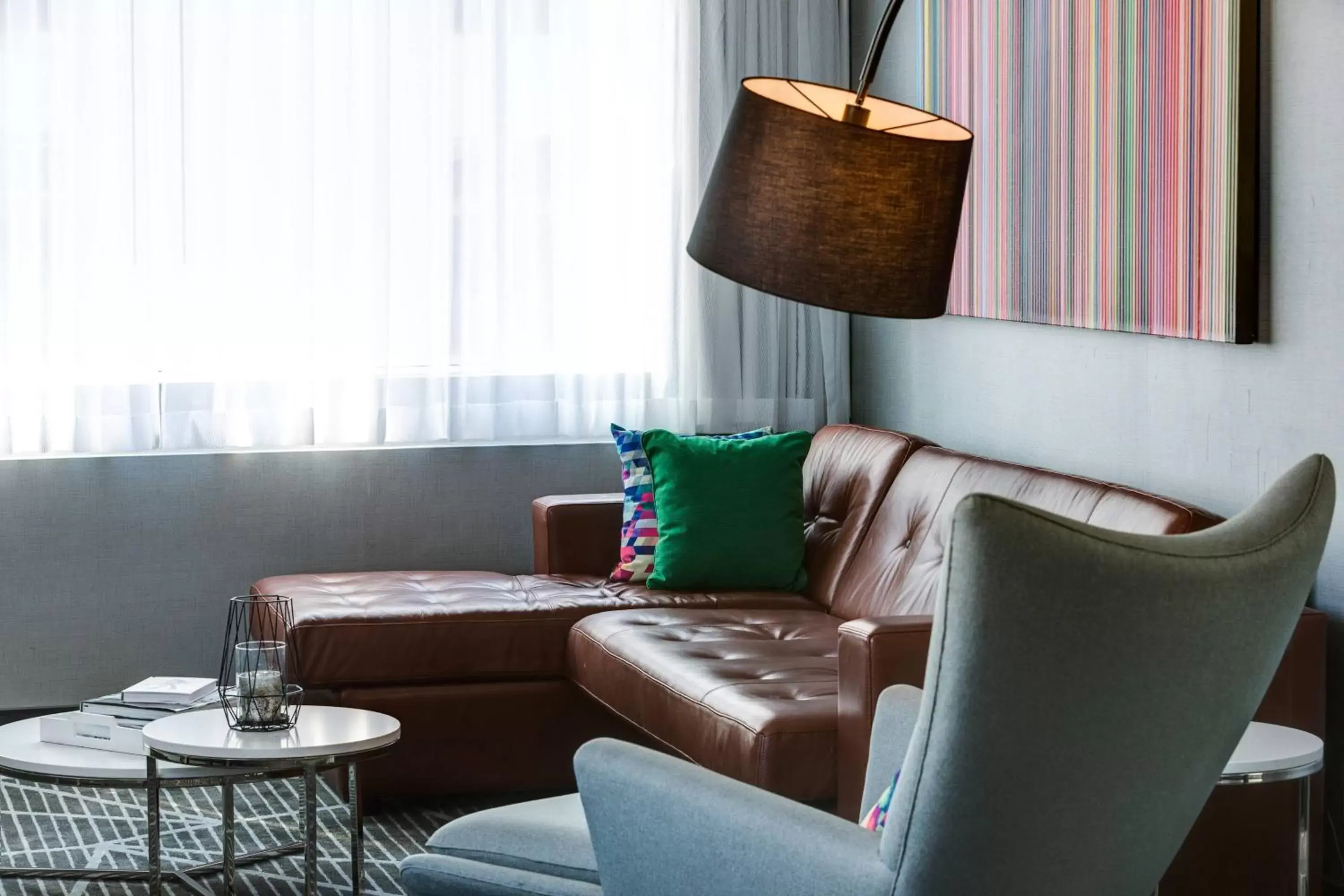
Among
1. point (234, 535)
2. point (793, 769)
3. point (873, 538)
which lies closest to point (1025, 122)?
point (873, 538)

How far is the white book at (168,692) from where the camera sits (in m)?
3.13

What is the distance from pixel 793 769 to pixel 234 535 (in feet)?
7.81

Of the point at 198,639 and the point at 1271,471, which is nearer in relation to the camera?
Answer: the point at 1271,471

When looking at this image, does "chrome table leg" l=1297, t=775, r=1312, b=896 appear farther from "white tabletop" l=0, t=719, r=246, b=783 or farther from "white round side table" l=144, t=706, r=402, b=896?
"white tabletop" l=0, t=719, r=246, b=783

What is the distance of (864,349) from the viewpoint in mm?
5133

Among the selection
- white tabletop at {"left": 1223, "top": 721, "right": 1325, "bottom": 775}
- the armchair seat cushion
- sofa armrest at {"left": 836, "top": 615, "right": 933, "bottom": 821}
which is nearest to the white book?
the armchair seat cushion

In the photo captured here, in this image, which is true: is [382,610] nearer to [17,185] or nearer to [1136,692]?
[17,185]

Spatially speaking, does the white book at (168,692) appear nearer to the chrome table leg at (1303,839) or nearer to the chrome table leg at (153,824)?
the chrome table leg at (153,824)

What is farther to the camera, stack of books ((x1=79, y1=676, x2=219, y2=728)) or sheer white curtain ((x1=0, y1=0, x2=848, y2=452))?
sheer white curtain ((x1=0, y1=0, x2=848, y2=452))

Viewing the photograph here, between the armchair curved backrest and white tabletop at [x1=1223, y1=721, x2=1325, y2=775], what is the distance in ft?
1.75

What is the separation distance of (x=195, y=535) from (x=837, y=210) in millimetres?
3254

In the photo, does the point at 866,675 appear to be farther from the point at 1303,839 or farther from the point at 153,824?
the point at 153,824

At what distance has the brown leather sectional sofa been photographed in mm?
2844

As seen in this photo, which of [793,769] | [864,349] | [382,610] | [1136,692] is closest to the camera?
[1136,692]
